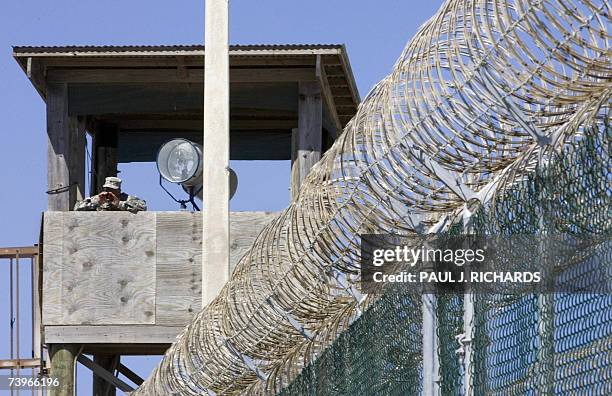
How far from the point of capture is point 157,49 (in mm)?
16344

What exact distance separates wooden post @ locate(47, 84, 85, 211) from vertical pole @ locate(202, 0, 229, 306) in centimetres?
651

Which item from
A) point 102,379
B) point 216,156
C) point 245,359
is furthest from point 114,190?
point 245,359

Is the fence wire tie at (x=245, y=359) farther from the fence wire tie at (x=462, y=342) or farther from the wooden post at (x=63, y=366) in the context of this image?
the wooden post at (x=63, y=366)

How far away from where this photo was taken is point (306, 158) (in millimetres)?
16281

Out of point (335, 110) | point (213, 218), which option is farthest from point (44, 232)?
point (213, 218)

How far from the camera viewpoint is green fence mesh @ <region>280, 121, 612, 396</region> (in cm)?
371

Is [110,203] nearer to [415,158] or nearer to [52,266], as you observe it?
[52,266]

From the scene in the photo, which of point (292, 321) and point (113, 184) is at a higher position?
point (113, 184)

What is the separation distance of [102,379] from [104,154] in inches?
103

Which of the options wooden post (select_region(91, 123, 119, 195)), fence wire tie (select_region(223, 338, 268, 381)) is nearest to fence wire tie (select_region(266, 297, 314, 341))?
fence wire tie (select_region(223, 338, 268, 381))

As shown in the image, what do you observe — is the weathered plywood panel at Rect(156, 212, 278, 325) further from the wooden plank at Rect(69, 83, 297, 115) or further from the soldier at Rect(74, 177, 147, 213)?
the wooden plank at Rect(69, 83, 297, 115)

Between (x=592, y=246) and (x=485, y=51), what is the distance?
1.67ft

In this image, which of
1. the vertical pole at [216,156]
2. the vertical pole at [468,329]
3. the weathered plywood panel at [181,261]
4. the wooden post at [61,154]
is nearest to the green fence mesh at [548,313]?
the vertical pole at [468,329]

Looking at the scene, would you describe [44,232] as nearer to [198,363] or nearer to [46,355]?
[46,355]
